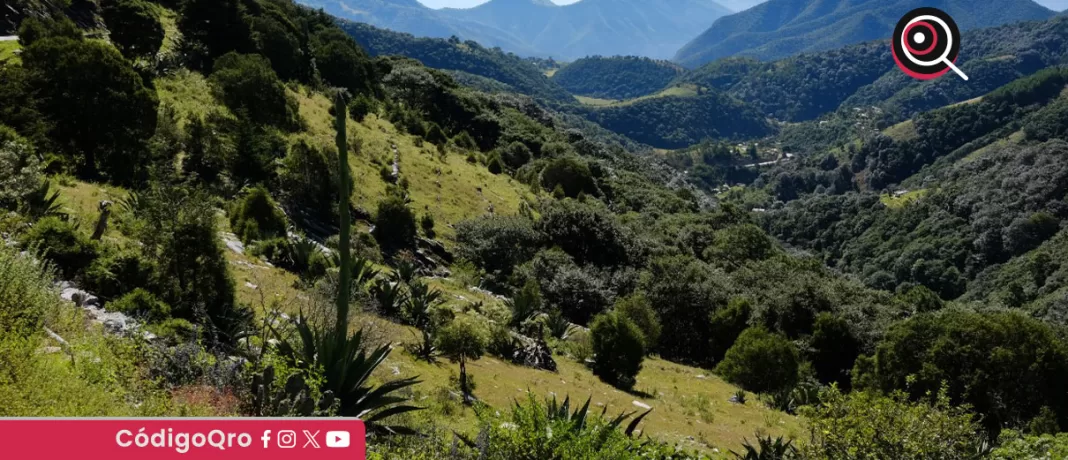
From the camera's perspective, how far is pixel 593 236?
3316cm

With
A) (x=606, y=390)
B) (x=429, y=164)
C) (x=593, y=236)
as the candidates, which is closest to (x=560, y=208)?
(x=593, y=236)

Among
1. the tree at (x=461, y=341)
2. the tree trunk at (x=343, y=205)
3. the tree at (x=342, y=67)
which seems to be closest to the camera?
the tree trunk at (x=343, y=205)

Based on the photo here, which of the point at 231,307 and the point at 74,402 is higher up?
the point at 74,402

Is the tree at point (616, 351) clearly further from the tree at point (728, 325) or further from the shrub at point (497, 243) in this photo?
the tree at point (728, 325)

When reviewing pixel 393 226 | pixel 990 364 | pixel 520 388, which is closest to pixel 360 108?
pixel 393 226

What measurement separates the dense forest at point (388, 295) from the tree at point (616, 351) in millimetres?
88

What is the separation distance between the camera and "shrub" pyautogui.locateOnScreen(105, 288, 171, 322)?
32.6 feet

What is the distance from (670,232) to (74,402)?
4235 centimetres

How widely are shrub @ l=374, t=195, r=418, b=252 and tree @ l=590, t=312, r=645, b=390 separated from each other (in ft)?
35.2

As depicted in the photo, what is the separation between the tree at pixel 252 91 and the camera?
94.1 ft

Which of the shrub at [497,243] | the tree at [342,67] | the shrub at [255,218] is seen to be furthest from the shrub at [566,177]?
the shrub at [255,218]

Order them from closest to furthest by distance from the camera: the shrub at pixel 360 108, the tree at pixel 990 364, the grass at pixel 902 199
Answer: the tree at pixel 990 364, the shrub at pixel 360 108, the grass at pixel 902 199

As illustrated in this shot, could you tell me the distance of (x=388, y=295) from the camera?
54.1 ft

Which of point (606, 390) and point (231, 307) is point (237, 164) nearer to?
point (231, 307)
